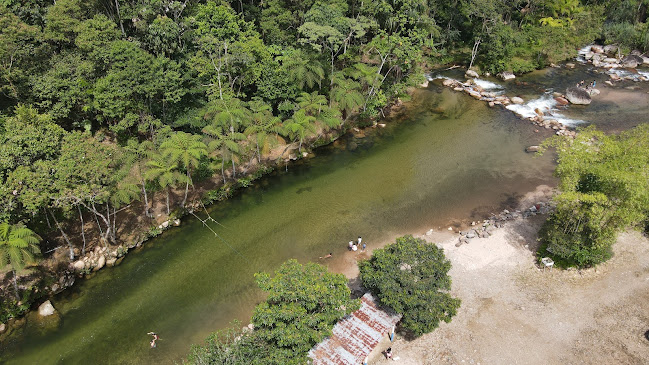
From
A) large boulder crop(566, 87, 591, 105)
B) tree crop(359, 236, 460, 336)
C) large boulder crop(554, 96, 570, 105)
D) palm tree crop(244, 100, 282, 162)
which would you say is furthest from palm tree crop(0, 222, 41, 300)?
large boulder crop(566, 87, 591, 105)

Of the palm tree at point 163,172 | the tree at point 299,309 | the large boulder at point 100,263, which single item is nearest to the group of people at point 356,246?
the tree at point 299,309

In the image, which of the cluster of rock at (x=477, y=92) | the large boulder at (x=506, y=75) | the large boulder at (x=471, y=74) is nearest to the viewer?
the cluster of rock at (x=477, y=92)

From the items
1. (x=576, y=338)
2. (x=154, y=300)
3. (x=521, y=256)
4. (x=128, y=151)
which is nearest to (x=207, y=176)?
(x=128, y=151)

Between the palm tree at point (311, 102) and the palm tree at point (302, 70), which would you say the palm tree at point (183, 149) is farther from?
the palm tree at point (302, 70)

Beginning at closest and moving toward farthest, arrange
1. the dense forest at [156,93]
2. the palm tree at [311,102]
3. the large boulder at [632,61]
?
the dense forest at [156,93], the palm tree at [311,102], the large boulder at [632,61]

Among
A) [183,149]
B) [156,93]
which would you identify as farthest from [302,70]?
[183,149]

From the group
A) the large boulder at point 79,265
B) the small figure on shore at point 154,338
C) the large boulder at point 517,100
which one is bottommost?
the small figure on shore at point 154,338

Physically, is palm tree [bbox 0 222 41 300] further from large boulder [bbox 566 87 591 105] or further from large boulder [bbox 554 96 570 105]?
large boulder [bbox 566 87 591 105]
